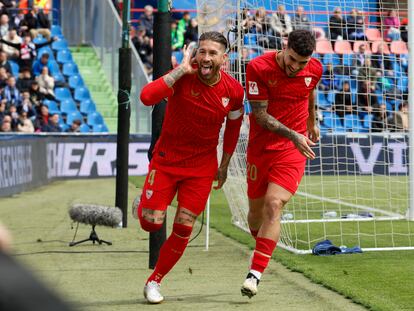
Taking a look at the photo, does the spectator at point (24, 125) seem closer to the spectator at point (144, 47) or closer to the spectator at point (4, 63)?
the spectator at point (4, 63)

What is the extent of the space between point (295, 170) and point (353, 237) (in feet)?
15.8

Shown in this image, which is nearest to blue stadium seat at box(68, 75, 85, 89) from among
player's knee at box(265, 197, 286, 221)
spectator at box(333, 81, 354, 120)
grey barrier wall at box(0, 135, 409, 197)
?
grey barrier wall at box(0, 135, 409, 197)

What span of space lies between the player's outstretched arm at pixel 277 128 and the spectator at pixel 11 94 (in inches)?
747

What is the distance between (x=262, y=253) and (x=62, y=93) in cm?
2185

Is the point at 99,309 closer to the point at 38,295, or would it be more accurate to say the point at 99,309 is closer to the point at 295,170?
the point at 295,170

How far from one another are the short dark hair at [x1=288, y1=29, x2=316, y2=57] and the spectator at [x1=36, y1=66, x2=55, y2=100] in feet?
67.3

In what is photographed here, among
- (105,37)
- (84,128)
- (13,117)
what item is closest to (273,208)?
(13,117)

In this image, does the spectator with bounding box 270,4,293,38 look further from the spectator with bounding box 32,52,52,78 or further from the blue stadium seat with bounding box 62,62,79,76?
the blue stadium seat with bounding box 62,62,79,76

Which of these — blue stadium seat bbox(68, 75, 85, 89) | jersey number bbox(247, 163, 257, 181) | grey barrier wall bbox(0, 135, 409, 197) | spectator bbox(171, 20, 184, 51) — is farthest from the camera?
spectator bbox(171, 20, 184, 51)

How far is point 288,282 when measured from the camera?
24.8 feet

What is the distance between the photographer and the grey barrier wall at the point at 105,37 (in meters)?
25.3

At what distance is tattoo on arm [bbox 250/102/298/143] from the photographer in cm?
682

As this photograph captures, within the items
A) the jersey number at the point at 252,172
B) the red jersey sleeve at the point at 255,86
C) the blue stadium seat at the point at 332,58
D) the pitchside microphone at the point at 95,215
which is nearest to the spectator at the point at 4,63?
the blue stadium seat at the point at 332,58

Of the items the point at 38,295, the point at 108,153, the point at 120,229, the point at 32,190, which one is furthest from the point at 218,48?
the point at 108,153
